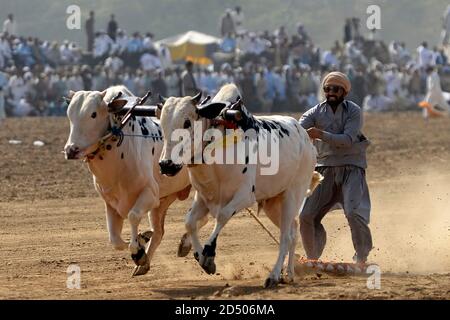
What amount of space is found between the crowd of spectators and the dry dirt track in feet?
36.9

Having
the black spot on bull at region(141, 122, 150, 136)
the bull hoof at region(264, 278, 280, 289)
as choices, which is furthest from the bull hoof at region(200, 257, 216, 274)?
the black spot on bull at region(141, 122, 150, 136)

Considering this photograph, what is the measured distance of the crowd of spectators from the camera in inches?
1420

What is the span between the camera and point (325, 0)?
58844mm

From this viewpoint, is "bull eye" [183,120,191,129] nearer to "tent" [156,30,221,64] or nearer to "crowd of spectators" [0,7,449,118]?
"crowd of spectators" [0,7,449,118]

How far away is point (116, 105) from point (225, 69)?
28.3 meters

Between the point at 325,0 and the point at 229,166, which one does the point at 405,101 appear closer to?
the point at 325,0

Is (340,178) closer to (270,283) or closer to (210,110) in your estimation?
(270,283)

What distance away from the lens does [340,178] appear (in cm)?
1246

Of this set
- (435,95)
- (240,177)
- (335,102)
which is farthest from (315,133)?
(435,95)

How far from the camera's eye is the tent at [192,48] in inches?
1672

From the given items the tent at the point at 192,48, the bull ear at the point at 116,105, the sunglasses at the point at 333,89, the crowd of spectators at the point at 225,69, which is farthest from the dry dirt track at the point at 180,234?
the tent at the point at 192,48

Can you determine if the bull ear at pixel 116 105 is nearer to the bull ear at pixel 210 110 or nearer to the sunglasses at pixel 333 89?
the bull ear at pixel 210 110

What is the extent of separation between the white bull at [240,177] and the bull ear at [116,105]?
0.94 meters
